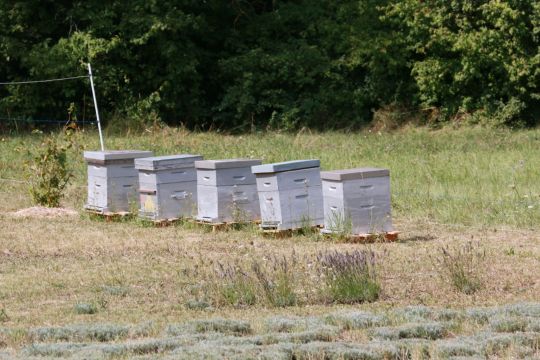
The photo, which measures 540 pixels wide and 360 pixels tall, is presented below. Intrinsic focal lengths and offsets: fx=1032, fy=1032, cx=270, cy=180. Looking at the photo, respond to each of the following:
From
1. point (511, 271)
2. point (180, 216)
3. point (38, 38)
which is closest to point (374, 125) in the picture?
point (38, 38)

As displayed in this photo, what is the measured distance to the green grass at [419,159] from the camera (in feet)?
49.9

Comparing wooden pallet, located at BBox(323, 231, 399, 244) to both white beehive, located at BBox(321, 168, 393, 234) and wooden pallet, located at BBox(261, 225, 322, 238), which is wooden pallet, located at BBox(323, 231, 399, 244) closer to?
white beehive, located at BBox(321, 168, 393, 234)

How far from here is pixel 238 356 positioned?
721 centimetres

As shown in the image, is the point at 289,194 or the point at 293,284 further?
the point at 289,194

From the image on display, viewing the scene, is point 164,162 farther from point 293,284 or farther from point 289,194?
point 293,284

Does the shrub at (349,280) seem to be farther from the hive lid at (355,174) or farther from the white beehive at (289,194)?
the white beehive at (289,194)

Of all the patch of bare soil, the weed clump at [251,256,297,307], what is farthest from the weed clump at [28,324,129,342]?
the patch of bare soil

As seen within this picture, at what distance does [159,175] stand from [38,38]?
18.0m

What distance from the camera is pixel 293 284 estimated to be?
393 inches

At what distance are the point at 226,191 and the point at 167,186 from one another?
3.67 feet

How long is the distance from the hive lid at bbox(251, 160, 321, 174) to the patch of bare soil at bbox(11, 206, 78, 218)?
403cm

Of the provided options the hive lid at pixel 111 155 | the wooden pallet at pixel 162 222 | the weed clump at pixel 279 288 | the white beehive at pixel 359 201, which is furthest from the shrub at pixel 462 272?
the hive lid at pixel 111 155

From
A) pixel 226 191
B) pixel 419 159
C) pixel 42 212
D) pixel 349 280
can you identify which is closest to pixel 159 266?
pixel 349 280

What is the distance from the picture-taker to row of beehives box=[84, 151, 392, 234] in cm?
1298
